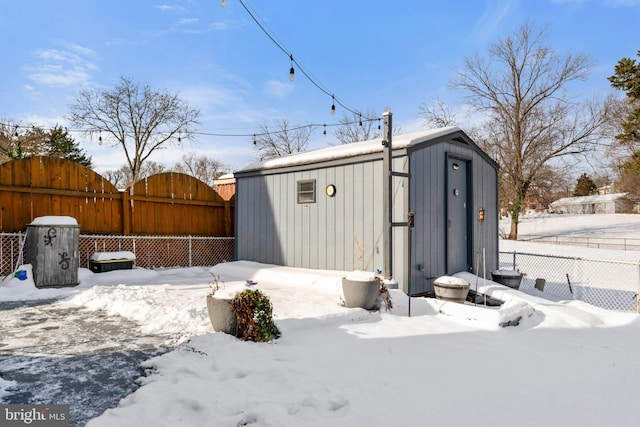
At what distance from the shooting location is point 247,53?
9492 millimetres

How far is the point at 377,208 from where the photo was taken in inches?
270

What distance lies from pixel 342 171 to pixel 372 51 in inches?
245

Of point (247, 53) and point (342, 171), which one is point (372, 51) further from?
point (342, 171)

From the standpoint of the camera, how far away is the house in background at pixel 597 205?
44.6 metres

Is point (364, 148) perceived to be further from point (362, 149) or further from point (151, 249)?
point (151, 249)


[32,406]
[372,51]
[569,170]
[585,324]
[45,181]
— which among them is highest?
[372,51]

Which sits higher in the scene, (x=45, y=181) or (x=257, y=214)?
(x=45, y=181)

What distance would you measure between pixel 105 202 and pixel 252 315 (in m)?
6.79

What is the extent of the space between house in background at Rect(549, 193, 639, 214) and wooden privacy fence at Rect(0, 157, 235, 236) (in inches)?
1796

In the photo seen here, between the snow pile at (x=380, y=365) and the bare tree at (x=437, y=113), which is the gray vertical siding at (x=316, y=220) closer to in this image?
the snow pile at (x=380, y=365)

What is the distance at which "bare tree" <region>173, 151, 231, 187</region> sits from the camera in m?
37.5

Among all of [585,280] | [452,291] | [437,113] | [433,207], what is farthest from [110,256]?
[437,113]

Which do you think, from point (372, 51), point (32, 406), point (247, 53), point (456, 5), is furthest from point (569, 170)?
point (32, 406)

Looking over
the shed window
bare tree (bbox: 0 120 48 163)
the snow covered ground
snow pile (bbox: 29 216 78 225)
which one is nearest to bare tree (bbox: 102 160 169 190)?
bare tree (bbox: 0 120 48 163)
